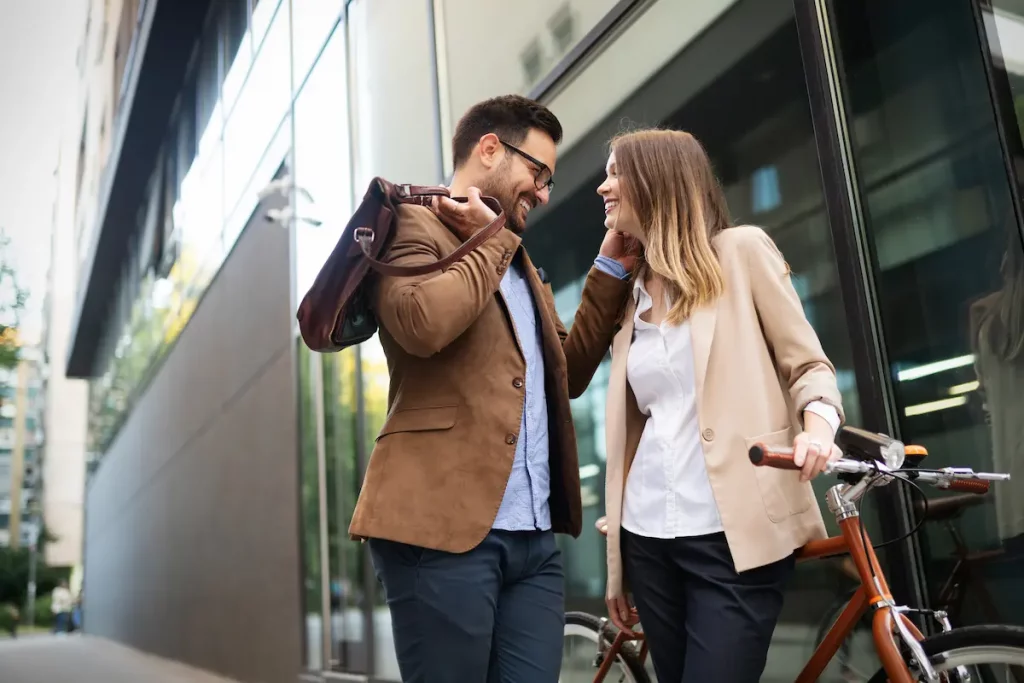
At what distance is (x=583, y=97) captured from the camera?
14.3 ft

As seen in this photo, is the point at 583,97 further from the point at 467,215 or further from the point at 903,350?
the point at 467,215

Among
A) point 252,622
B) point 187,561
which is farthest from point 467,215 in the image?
point 187,561

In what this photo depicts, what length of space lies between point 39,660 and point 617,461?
1703 cm

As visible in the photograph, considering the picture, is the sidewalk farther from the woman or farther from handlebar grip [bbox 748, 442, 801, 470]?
handlebar grip [bbox 748, 442, 801, 470]

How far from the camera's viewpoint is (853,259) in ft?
8.86

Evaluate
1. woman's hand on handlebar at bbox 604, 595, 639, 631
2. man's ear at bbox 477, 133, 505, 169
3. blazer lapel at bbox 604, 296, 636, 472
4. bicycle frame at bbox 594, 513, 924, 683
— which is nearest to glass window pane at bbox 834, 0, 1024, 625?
bicycle frame at bbox 594, 513, 924, 683

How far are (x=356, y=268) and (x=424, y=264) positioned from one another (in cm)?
14

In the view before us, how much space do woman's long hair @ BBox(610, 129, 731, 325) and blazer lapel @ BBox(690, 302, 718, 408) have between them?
2cm

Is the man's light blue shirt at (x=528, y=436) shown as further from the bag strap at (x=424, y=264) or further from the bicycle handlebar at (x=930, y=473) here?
the bicycle handlebar at (x=930, y=473)

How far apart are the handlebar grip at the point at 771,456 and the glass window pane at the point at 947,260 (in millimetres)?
940

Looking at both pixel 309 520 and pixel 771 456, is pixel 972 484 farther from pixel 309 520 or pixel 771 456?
pixel 309 520

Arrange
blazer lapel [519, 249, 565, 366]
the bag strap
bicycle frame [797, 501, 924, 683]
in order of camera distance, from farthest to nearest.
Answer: blazer lapel [519, 249, 565, 366]
the bag strap
bicycle frame [797, 501, 924, 683]

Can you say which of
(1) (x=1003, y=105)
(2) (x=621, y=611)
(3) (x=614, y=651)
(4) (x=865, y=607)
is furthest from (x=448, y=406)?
(1) (x=1003, y=105)

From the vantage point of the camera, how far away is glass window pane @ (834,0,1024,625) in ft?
7.68
